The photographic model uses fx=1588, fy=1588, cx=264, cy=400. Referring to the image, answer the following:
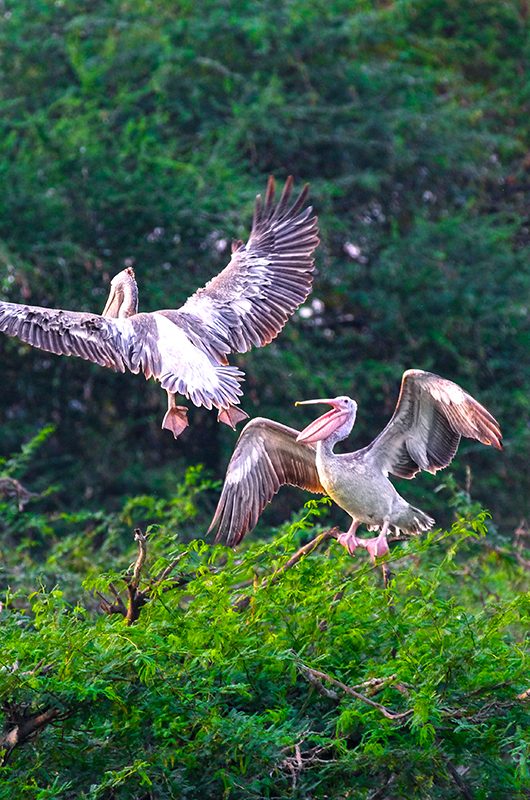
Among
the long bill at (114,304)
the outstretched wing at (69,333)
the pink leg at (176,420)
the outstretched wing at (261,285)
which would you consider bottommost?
the long bill at (114,304)

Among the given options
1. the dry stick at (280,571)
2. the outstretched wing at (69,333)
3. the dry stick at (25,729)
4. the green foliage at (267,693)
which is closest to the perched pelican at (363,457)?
the dry stick at (280,571)

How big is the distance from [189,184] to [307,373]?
2125 mm

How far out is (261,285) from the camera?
27.5ft

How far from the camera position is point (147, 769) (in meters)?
5.05

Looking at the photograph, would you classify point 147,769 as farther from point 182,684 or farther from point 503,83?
point 503,83

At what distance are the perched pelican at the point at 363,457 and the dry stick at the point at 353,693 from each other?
1043 mm

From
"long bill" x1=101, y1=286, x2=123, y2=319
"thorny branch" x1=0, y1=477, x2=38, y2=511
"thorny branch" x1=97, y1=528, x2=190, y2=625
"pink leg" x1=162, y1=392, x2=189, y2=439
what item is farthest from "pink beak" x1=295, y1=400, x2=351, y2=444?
"long bill" x1=101, y1=286, x2=123, y2=319

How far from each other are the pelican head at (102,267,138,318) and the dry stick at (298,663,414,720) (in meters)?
3.56

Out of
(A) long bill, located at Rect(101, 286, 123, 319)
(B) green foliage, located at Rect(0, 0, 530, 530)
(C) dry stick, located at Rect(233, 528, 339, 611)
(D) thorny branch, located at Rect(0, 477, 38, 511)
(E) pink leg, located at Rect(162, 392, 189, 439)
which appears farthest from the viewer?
(B) green foliage, located at Rect(0, 0, 530, 530)

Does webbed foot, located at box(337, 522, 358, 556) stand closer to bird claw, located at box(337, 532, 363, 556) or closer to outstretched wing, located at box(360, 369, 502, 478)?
bird claw, located at box(337, 532, 363, 556)

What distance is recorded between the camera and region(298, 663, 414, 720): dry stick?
16.7 ft

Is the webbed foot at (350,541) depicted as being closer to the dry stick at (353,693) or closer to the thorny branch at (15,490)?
the dry stick at (353,693)

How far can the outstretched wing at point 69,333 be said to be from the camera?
7.36 metres

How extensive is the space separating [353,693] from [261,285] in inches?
142
